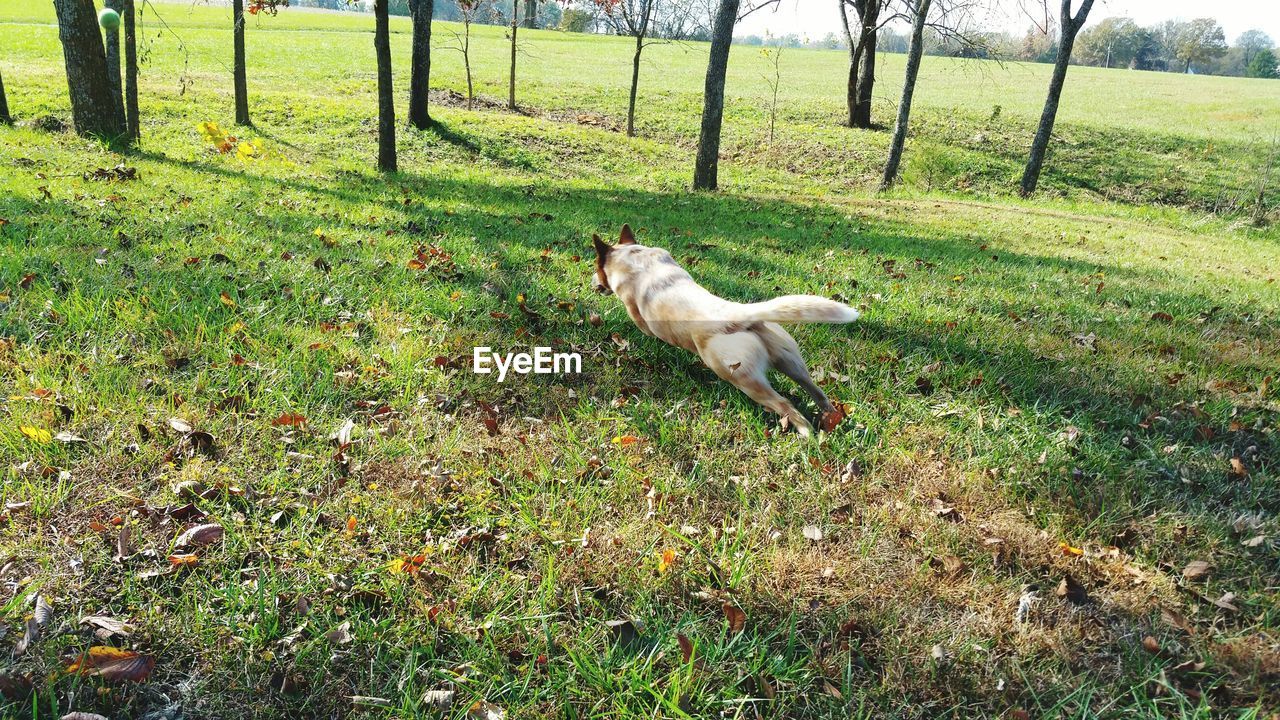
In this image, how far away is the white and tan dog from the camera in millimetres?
2945

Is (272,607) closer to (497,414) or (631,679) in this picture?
(631,679)

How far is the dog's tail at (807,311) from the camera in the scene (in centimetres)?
283

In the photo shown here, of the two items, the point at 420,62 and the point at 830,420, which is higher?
the point at 420,62

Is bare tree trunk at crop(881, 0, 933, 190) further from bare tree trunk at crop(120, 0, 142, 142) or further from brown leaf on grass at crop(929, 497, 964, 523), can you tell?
bare tree trunk at crop(120, 0, 142, 142)

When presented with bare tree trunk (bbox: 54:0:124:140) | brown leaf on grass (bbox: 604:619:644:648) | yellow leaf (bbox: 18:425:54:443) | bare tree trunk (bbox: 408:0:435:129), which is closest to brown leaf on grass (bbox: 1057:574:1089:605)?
brown leaf on grass (bbox: 604:619:644:648)

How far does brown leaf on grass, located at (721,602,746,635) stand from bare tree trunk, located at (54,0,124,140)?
11.2 metres

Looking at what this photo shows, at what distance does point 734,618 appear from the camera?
2.09 metres

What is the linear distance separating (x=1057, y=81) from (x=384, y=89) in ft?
50.1

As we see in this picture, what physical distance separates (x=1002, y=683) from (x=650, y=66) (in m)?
38.3

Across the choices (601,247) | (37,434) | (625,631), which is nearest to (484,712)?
(625,631)

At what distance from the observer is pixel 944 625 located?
212 centimetres

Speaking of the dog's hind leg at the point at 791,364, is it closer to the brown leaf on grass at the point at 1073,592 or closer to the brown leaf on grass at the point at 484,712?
the brown leaf on grass at the point at 1073,592

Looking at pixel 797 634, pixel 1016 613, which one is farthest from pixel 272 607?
pixel 1016 613

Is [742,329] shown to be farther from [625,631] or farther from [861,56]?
[861,56]
